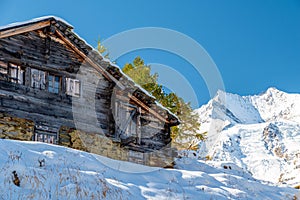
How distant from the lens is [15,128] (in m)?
22.3

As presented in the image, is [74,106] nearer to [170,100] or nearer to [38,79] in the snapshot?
[38,79]

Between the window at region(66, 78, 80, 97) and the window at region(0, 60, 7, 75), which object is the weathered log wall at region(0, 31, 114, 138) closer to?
the window at region(0, 60, 7, 75)

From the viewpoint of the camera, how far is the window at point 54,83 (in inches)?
953

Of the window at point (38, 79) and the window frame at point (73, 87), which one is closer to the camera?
the window at point (38, 79)

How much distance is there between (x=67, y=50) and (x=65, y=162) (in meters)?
12.2

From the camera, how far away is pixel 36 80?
23672 mm

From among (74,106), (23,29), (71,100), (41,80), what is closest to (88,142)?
(74,106)

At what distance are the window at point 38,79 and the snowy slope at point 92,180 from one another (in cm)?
841

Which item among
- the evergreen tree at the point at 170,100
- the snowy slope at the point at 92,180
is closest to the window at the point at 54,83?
the snowy slope at the point at 92,180

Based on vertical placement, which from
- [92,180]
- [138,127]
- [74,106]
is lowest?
[92,180]

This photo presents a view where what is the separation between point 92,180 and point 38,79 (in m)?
11.8

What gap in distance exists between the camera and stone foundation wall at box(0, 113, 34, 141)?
71.9 feet

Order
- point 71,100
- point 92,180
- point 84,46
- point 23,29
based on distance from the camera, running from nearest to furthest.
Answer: point 92,180
point 23,29
point 71,100
point 84,46

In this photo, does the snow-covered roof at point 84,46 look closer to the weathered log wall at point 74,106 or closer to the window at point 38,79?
the weathered log wall at point 74,106
